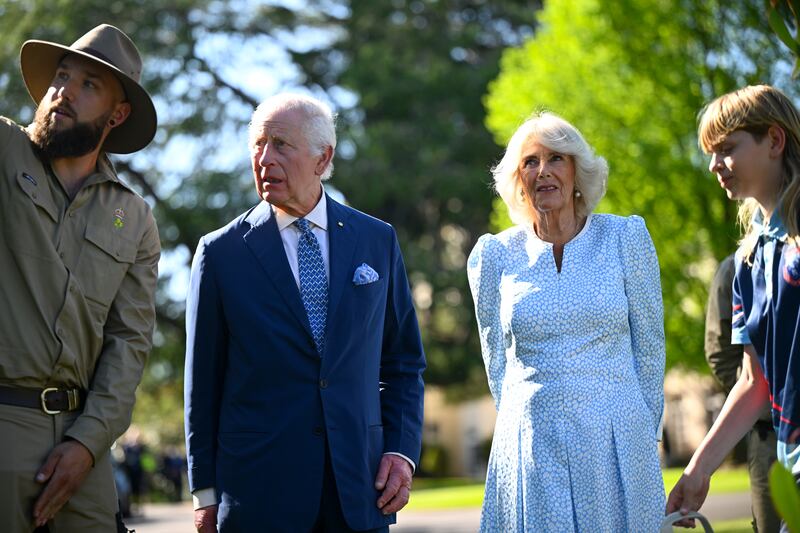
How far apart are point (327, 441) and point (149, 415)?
68.0 m

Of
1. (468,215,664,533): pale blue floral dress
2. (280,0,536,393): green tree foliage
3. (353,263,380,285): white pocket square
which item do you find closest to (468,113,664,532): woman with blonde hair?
(468,215,664,533): pale blue floral dress

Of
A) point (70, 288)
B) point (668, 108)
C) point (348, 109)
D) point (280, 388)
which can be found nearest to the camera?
point (70, 288)

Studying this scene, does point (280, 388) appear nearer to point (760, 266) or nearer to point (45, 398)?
point (45, 398)

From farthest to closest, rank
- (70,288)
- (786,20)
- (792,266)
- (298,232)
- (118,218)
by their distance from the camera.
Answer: (298,232), (118,218), (70,288), (792,266), (786,20)

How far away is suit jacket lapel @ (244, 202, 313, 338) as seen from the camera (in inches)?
187

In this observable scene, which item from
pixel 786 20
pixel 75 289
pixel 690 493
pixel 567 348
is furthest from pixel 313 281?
pixel 786 20

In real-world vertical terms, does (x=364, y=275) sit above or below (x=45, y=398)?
above

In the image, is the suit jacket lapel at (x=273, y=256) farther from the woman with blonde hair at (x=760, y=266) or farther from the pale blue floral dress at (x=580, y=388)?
the woman with blonde hair at (x=760, y=266)

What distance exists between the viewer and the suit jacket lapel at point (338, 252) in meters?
4.82

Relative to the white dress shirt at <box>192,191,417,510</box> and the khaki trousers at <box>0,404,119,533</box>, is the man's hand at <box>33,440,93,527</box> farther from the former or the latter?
the white dress shirt at <box>192,191,417,510</box>

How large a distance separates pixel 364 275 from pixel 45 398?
1303 mm

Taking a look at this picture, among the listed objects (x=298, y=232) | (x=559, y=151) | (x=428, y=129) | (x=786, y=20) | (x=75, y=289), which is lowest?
(x=75, y=289)

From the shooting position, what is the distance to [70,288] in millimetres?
4504

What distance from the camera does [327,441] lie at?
466 cm
